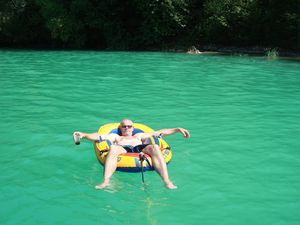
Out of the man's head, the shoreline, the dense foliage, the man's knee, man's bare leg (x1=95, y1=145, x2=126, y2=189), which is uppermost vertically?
the dense foliage

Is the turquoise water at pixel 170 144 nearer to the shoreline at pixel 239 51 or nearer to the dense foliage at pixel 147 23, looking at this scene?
the shoreline at pixel 239 51

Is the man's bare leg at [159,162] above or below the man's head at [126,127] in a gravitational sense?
below

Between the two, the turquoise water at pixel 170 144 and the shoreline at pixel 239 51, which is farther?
the shoreline at pixel 239 51

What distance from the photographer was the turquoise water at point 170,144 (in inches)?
173

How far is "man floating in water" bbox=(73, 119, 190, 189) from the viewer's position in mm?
4930

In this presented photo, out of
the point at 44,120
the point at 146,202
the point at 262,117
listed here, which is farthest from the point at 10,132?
the point at 262,117

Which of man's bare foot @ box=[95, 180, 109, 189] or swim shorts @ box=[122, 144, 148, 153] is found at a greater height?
swim shorts @ box=[122, 144, 148, 153]

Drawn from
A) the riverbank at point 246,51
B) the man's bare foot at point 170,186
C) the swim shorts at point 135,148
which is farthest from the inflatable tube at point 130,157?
the riverbank at point 246,51

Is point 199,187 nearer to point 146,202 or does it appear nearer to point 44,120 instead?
point 146,202

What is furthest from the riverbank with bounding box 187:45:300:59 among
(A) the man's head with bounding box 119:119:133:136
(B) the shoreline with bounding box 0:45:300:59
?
(A) the man's head with bounding box 119:119:133:136

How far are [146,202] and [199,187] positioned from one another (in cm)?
79

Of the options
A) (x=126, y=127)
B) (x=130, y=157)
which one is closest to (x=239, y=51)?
(x=126, y=127)

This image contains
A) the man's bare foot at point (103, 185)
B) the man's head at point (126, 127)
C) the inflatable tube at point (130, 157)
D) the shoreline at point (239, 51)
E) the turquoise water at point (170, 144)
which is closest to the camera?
the turquoise water at point (170, 144)

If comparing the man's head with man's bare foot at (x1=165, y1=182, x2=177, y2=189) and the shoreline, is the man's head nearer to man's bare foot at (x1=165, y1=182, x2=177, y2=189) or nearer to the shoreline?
man's bare foot at (x1=165, y1=182, x2=177, y2=189)
